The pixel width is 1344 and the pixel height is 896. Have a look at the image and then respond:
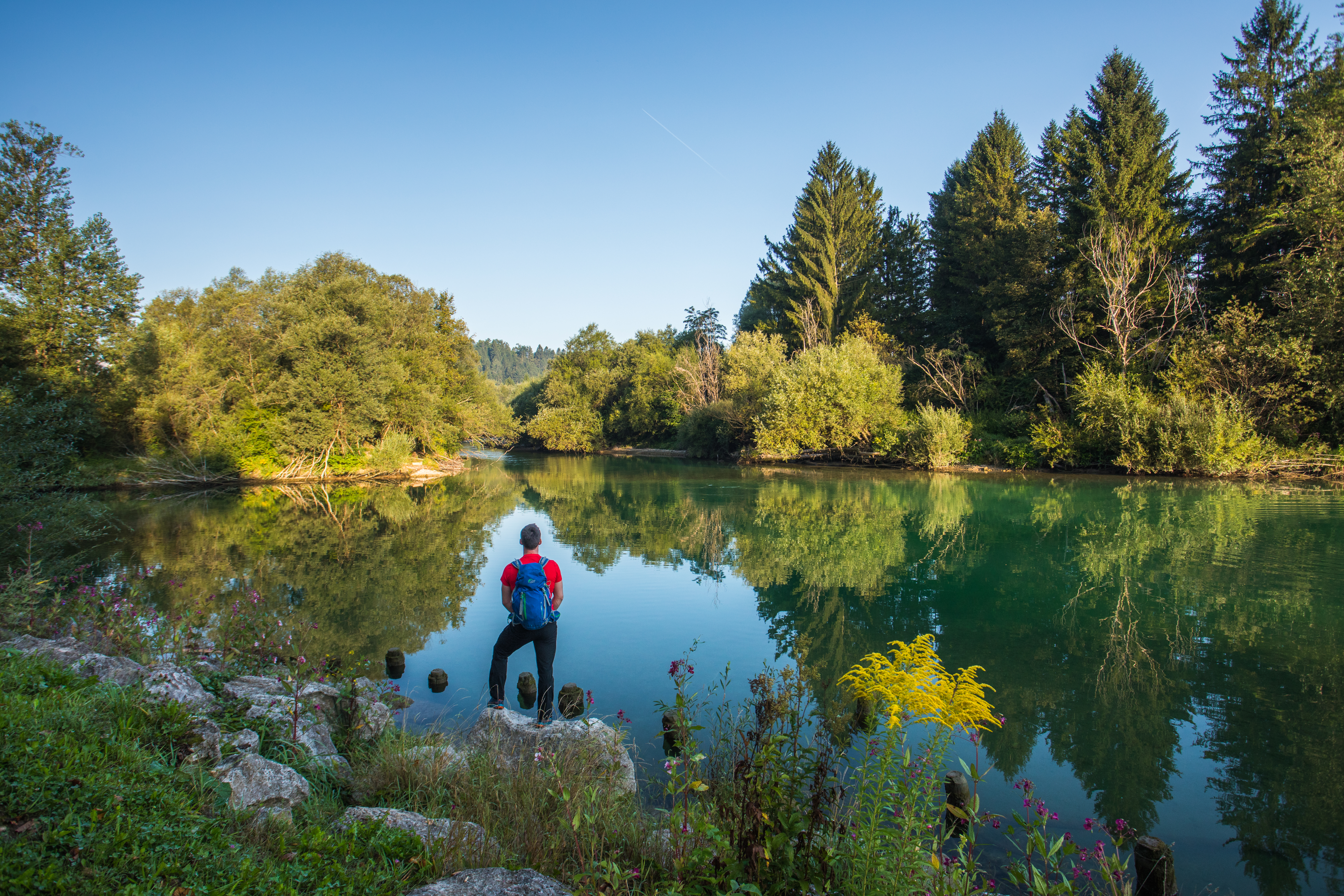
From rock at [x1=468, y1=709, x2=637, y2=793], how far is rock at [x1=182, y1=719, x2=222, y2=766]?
5.19 ft

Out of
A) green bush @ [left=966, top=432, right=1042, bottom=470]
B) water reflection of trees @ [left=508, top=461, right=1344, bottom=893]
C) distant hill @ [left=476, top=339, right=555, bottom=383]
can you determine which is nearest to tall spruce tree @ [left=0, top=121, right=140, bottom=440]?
water reflection of trees @ [left=508, top=461, right=1344, bottom=893]

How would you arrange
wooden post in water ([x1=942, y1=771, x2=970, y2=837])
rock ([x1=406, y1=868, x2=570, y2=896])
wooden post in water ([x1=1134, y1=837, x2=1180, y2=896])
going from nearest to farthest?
rock ([x1=406, y1=868, x2=570, y2=896]), wooden post in water ([x1=1134, y1=837, x2=1180, y2=896]), wooden post in water ([x1=942, y1=771, x2=970, y2=837])

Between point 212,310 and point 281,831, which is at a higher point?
point 212,310

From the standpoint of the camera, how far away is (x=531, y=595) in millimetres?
5852

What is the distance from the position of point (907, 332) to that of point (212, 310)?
4352 centimetres

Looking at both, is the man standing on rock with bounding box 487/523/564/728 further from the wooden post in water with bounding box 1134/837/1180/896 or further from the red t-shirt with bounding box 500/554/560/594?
the wooden post in water with bounding box 1134/837/1180/896

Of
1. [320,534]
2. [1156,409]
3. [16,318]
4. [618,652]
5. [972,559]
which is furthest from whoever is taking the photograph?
[1156,409]

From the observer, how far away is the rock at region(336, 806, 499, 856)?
2.86m

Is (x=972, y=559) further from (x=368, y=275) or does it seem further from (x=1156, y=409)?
(x=368, y=275)

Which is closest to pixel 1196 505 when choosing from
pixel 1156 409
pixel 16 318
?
pixel 1156 409

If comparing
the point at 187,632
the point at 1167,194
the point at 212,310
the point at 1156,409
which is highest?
the point at 1167,194

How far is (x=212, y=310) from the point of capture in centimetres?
3662

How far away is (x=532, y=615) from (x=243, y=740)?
242cm

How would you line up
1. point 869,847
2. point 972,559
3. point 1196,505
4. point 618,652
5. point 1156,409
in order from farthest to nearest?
point 1156,409 → point 1196,505 → point 972,559 → point 618,652 → point 869,847
